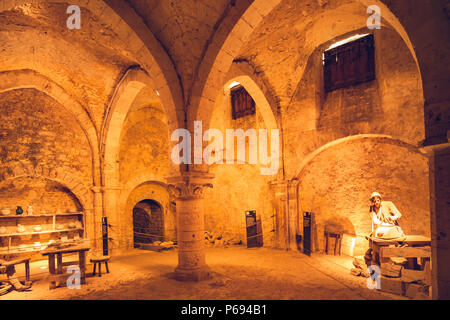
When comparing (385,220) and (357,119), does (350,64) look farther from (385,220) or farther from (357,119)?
(385,220)

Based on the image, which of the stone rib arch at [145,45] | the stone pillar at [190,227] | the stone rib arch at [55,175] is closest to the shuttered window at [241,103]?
the stone rib arch at [145,45]

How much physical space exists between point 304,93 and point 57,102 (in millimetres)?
7146

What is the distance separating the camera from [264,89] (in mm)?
8484

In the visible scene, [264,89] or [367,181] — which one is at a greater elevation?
[264,89]

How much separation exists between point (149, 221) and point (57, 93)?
5.73 m

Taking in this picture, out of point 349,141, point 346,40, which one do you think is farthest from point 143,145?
point 346,40

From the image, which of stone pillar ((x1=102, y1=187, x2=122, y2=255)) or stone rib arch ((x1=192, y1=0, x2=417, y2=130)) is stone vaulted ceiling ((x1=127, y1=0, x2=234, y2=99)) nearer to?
stone rib arch ((x1=192, y1=0, x2=417, y2=130))

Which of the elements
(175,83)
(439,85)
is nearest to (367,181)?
(439,85)

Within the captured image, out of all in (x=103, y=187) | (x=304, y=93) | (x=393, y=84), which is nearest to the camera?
(x=393, y=84)

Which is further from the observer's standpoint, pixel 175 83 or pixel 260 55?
pixel 260 55

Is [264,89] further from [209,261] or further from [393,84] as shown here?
[209,261]

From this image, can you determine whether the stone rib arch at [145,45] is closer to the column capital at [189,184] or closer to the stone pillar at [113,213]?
the column capital at [189,184]

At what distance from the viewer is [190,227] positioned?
5.47 metres

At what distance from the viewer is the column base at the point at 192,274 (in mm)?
5387
